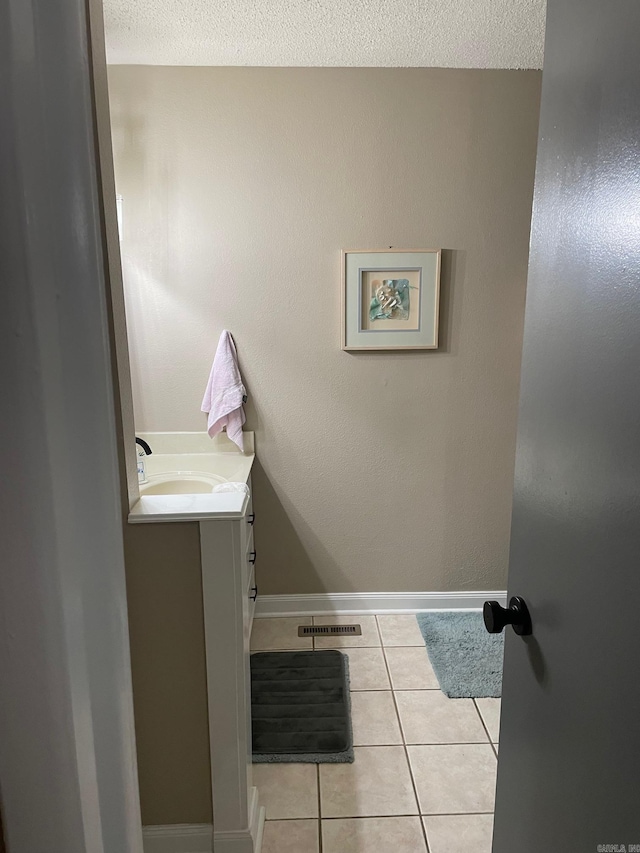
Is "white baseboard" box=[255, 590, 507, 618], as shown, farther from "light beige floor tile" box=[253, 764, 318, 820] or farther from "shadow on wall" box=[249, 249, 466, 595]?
"light beige floor tile" box=[253, 764, 318, 820]

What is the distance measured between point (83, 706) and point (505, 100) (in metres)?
2.85

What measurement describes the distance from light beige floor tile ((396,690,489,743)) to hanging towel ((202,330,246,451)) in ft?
4.70

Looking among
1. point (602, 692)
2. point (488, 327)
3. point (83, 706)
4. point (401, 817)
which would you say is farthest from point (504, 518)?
point (83, 706)

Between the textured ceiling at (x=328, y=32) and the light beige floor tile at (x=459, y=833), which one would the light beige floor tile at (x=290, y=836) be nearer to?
the light beige floor tile at (x=459, y=833)

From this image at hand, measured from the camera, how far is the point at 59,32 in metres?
0.34

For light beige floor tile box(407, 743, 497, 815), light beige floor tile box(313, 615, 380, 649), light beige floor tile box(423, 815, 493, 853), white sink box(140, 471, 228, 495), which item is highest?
white sink box(140, 471, 228, 495)

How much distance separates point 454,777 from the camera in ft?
6.27

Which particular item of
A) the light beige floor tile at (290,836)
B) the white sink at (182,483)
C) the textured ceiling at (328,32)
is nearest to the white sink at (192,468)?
the white sink at (182,483)

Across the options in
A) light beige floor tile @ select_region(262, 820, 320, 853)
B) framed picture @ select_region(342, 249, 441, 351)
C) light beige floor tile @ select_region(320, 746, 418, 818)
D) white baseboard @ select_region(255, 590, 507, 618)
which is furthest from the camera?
white baseboard @ select_region(255, 590, 507, 618)

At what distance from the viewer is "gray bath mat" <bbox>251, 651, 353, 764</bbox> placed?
2.02 metres

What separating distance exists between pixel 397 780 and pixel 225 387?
5.59ft

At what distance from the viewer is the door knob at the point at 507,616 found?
37.6 inches

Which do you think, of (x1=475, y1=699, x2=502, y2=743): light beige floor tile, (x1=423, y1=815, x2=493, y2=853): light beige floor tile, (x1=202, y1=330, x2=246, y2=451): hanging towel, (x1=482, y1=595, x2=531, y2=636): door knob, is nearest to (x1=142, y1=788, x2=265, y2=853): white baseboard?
(x1=423, y1=815, x2=493, y2=853): light beige floor tile

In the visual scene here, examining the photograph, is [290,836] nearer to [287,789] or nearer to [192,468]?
[287,789]
